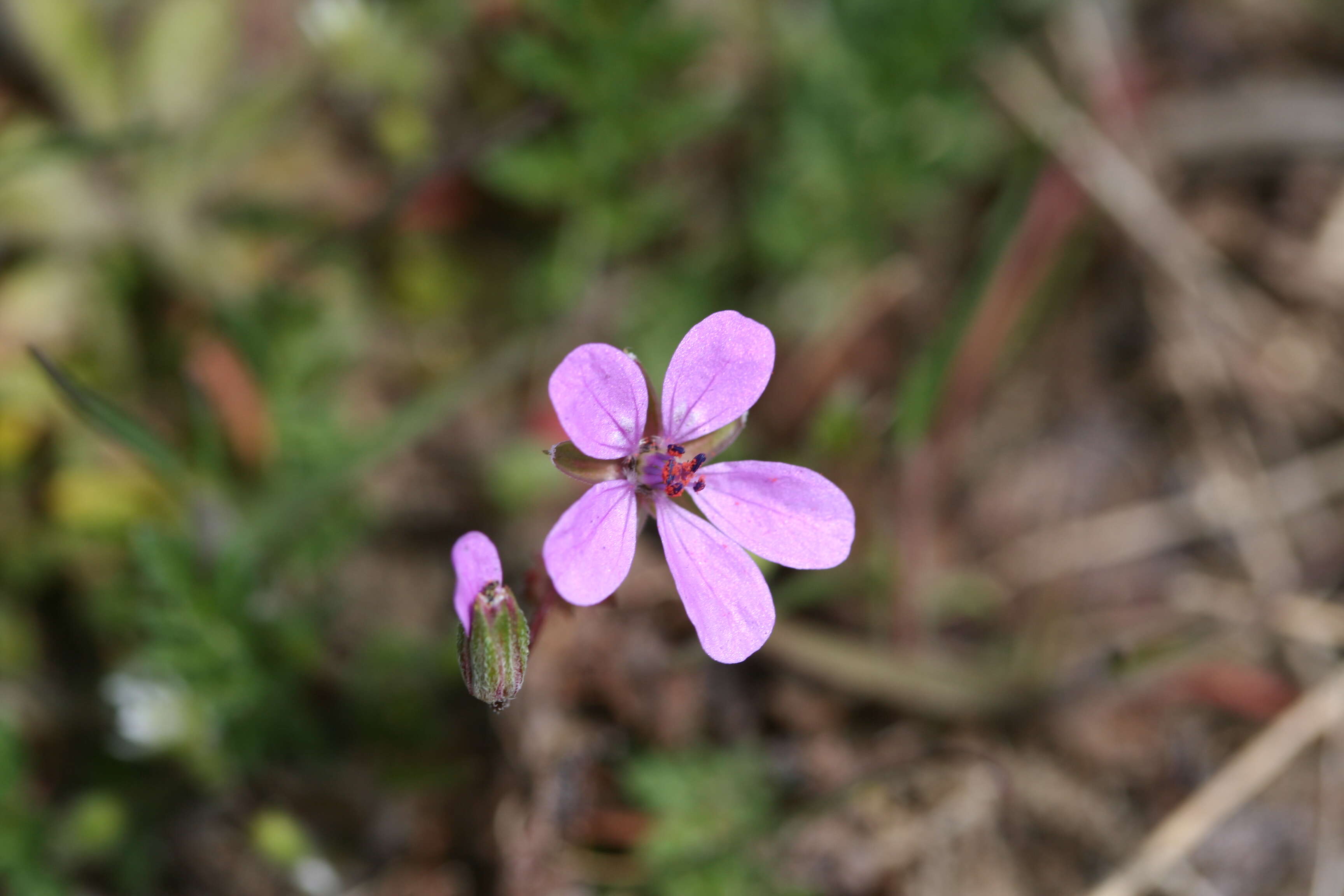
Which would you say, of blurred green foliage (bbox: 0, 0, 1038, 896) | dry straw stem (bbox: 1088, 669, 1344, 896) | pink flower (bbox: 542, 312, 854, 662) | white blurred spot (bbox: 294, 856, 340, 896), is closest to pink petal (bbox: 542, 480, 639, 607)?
pink flower (bbox: 542, 312, 854, 662)

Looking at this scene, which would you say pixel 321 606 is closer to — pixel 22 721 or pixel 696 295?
pixel 22 721

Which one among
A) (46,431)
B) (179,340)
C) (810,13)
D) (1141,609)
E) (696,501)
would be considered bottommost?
(696,501)

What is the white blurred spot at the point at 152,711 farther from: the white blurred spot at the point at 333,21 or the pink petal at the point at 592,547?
the white blurred spot at the point at 333,21

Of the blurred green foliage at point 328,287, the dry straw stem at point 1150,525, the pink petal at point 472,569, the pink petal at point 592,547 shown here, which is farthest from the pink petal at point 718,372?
the dry straw stem at point 1150,525

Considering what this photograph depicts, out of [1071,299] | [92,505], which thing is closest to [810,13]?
[1071,299]

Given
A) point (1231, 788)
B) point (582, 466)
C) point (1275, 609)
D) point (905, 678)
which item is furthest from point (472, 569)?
point (1275, 609)

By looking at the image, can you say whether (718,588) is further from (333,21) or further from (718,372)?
(333,21)

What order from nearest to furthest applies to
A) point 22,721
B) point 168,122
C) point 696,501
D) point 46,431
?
point 696,501 → point 22,721 → point 46,431 → point 168,122
